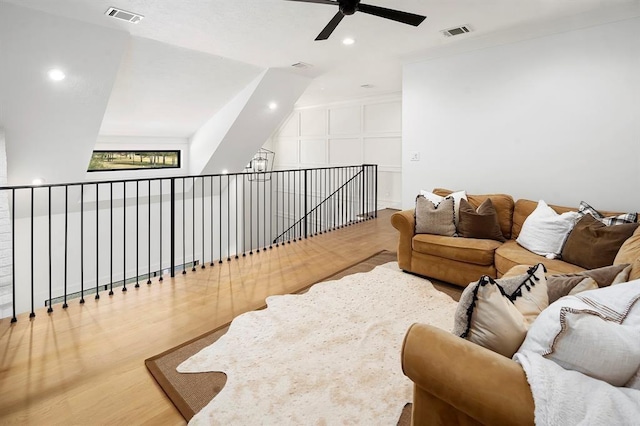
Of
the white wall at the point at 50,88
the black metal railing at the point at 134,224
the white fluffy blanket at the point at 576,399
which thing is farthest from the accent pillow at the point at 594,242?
the white wall at the point at 50,88

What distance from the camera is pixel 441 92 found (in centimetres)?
488

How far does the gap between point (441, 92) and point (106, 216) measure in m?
6.00

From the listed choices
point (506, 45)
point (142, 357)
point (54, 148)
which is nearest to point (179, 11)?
point (54, 148)

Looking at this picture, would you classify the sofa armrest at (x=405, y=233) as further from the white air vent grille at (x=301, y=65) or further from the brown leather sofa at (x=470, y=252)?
the white air vent grille at (x=301, y=65)

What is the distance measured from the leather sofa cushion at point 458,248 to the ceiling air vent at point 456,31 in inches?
94.0

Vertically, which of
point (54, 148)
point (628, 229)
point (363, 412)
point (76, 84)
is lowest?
point (363, 412)

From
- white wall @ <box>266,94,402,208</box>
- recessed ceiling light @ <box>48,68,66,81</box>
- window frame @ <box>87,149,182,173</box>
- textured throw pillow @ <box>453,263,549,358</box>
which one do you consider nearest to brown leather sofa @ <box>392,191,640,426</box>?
textured throw pillow @ <box>453,263,549,358</box>

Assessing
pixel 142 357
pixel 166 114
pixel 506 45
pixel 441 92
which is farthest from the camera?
pixel 166 114

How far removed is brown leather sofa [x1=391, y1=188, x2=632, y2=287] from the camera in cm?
309

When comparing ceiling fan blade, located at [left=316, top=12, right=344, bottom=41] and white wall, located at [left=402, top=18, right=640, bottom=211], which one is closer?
ceiling fan blade, located at [left=316, top=12, right=344, bottom=41]

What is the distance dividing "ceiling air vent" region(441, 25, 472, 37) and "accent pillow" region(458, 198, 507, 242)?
2.02 m

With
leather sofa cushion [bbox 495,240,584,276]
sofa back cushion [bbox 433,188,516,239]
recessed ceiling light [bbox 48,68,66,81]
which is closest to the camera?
leather sofa cushion [bbox 495,240,584,276]

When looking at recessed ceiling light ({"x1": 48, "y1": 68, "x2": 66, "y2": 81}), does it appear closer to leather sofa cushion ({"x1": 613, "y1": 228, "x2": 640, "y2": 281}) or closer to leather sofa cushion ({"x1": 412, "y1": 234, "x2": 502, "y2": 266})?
leather sofa cushion ({"x1": 412, "y1": 234, "x2": 502, "y2": 266})

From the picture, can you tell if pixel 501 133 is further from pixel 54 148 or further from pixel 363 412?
pixel 54 148
